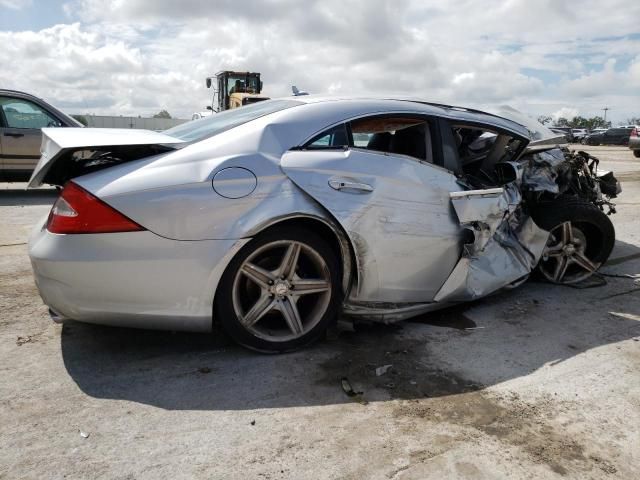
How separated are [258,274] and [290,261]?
0.66 ft

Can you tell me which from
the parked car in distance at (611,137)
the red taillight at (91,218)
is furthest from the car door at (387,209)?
the parked car in distance at (611,137)

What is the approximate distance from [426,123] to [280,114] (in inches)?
41.0

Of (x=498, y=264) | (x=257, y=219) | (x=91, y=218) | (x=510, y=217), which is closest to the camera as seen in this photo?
(x=91, y=218)

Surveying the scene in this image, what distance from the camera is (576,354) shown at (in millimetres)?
3338

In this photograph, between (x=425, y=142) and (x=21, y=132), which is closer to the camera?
(x=425, y=142)

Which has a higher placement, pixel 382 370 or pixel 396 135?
pixel 396 135

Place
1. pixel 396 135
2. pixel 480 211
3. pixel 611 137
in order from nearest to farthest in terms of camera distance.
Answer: pixel 480 211
pixel 396 135
pixel 611 137

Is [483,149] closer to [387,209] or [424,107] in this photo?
[424,107]

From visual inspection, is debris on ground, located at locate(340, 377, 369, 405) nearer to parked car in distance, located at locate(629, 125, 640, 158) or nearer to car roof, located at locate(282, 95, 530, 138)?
car roof, located at locate(282, 95, 530, 138)

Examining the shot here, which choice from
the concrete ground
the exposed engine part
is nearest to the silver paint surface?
the concrete ground

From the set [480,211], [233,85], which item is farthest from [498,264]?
[233,85]

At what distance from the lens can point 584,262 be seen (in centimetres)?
466

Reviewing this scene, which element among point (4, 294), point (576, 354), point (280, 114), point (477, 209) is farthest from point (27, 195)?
point (576, 354)

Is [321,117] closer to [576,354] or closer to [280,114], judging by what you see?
[280,114]
